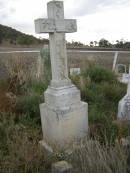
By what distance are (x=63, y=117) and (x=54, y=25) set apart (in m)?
1.13

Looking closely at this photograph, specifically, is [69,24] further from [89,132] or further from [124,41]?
[124,41]

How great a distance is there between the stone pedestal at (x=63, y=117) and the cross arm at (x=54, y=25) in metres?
0.72

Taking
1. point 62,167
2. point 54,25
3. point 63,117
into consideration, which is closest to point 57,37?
point 54,25

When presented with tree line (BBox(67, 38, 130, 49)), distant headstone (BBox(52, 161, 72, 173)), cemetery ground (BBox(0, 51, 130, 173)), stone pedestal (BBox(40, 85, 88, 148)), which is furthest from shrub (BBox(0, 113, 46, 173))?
tree line (BBox(67, 38, 130, 49))

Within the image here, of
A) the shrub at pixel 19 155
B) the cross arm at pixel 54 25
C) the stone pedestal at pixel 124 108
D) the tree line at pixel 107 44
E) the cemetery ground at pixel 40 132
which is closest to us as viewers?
the cemetery ground at pixel 40 132

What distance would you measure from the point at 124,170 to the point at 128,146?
1.53ft

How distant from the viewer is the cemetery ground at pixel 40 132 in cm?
300

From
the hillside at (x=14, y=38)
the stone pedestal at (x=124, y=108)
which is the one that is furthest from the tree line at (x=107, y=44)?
the stone pedestal at (x=124, y=108)

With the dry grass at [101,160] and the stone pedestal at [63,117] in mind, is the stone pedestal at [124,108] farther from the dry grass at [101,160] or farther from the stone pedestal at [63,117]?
the dry grass at [101,160]

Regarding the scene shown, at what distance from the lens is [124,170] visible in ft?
9.35

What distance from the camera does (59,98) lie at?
12.6 ft

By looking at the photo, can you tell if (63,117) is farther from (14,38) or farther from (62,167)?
(14,38)

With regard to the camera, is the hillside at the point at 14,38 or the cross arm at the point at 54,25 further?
the hillside at the point at 14,38

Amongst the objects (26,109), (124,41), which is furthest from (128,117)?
(124,41)
